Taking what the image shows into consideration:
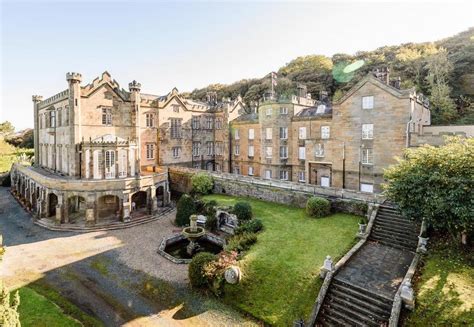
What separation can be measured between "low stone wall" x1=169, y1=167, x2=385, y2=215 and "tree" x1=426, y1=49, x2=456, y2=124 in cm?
2928

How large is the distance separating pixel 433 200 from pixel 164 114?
3364 cm

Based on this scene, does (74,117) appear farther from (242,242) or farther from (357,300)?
(357,300)

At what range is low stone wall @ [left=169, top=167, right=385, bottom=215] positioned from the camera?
74.8 feet

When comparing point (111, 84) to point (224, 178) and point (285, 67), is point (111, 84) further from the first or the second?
point (285, 67)

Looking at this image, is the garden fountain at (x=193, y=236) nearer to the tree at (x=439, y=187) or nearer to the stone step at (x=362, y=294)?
the stone step at (x=362, y=294)

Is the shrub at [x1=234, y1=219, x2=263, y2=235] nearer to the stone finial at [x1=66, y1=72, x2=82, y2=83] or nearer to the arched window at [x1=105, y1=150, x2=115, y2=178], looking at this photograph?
the arched window at [x1=105, y1=150, x2=115, y2=178]

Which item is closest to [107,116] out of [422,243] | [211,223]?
[211,223]

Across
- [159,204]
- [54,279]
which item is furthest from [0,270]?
[159,204]

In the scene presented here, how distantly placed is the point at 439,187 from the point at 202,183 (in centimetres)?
2303

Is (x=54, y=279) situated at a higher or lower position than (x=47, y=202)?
lower

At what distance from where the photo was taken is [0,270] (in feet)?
60.0

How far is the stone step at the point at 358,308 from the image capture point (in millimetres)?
11719

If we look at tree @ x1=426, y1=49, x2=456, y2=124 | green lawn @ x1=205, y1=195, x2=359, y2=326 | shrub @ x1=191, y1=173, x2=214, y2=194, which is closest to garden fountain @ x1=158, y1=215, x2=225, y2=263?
green lawn @ x1=205, y1=195, x2=359, y2=326

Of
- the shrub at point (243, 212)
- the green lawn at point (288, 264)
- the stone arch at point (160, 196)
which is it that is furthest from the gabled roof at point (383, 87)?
the stone arch at point (160, 196)
